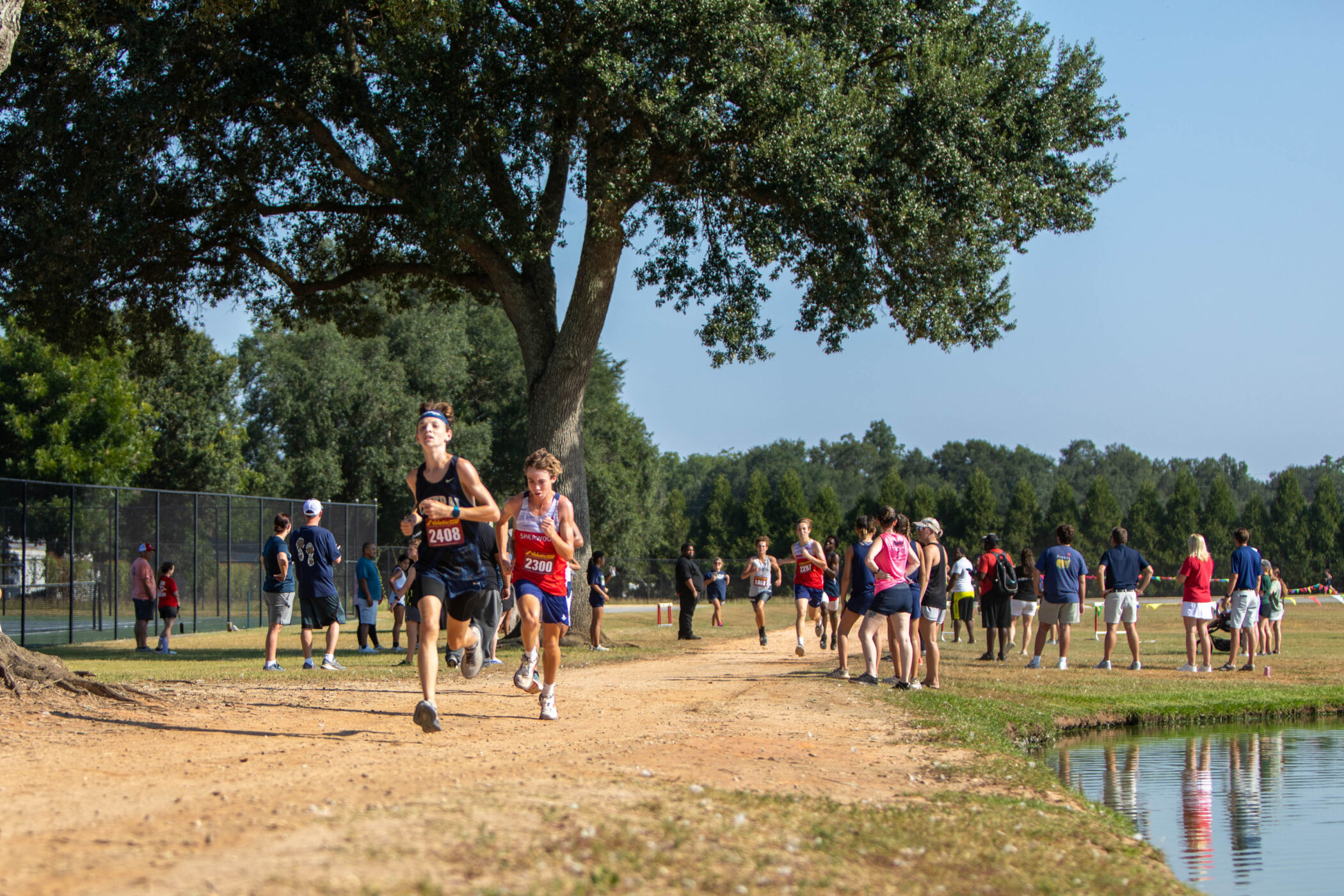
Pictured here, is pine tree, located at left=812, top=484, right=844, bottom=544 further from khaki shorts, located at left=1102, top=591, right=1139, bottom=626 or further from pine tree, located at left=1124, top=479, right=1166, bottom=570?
khaki shorts, located at left=1102, top=591, right=1139, bottom=626

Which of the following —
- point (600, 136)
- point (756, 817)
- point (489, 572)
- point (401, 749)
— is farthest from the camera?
point (600, 136)

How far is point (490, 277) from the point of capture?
1870cm

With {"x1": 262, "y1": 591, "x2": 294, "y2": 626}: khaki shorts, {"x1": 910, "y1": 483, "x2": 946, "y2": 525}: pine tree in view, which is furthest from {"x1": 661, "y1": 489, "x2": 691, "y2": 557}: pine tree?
{"x1": 262, "y1": 591, "x2": 294, "y2": 626}: khaki shorts

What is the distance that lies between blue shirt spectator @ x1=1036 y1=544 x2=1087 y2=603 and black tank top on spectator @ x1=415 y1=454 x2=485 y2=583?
9968 mm

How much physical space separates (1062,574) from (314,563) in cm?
983

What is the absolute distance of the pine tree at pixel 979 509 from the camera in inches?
2643

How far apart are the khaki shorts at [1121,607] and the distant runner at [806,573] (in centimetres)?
383

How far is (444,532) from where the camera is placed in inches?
299

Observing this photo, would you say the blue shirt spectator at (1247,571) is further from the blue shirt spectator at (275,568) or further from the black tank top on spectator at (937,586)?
the blue shirt spectator at (275,568)

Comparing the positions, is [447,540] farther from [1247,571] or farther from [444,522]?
[1247,571]

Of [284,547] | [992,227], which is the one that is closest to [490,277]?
[284,547]

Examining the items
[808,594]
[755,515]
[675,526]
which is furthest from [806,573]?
[675,526]

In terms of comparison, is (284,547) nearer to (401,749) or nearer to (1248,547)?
(401,749)

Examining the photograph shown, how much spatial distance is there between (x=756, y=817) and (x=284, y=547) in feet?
32.7
